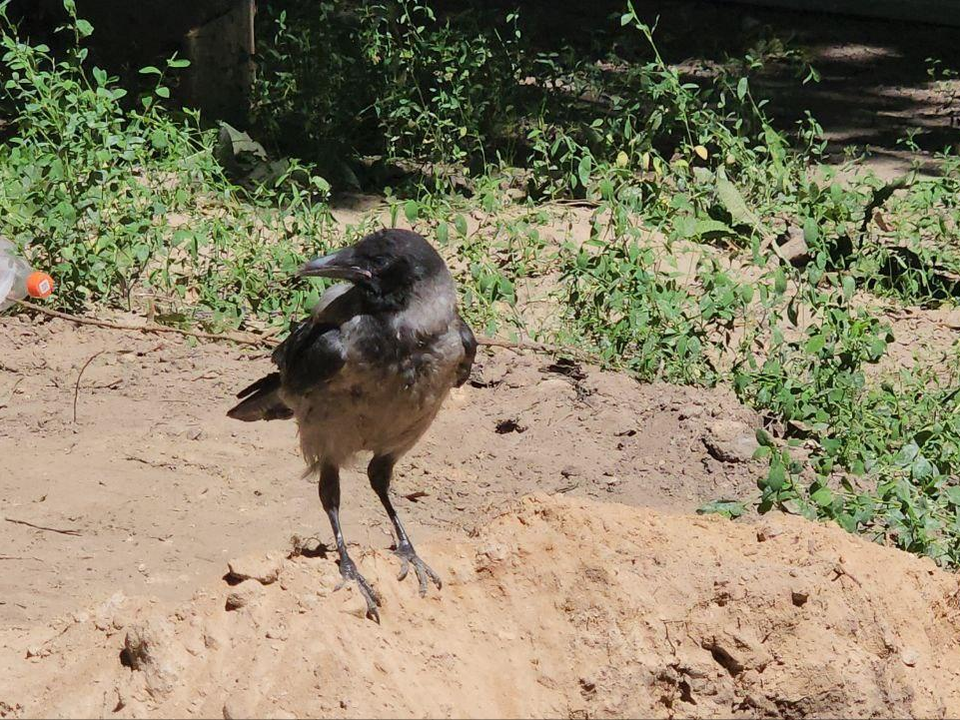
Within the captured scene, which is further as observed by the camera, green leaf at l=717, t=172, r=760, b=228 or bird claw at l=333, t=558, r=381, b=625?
green leaf at l=717, t=172, r=760, b=228

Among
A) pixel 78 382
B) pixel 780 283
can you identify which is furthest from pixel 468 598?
pixel 78 382

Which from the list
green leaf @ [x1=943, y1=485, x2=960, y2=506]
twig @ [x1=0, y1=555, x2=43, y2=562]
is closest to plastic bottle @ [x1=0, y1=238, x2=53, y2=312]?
twig @ [x1=0, y1=555, x2=43, y2=562]

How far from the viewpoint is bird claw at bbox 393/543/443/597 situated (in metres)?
4.17

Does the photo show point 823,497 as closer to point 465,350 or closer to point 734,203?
point 465,350

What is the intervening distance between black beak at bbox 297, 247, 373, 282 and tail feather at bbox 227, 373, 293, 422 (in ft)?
2.40

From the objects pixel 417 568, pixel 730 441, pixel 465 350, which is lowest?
pixel 730 441

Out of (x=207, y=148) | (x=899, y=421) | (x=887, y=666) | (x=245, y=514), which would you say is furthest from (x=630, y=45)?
(x=887, y=666)

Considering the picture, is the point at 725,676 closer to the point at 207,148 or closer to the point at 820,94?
the point at 207,148

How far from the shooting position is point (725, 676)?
385 cm

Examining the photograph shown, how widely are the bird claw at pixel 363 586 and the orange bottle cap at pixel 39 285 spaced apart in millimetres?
3116

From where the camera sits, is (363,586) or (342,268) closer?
(363,586)

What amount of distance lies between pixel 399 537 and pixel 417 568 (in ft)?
1.02

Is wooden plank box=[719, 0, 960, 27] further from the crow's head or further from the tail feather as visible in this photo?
the crow's head

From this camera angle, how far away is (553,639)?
12.6ft
